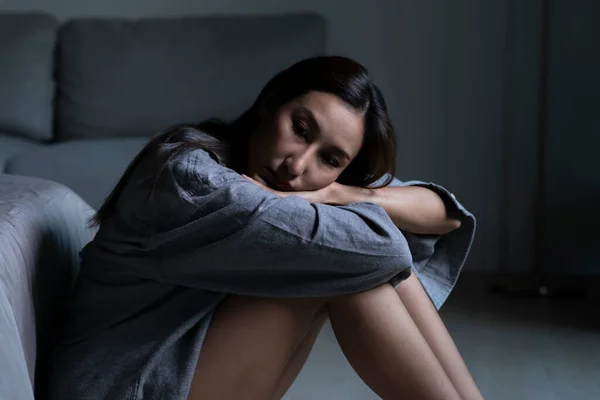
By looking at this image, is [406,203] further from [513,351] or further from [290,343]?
[513,351]

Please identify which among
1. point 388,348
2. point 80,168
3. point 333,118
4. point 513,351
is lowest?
point 513,351

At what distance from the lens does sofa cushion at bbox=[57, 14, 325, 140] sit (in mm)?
2805

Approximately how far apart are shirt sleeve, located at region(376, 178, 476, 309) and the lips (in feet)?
0.89

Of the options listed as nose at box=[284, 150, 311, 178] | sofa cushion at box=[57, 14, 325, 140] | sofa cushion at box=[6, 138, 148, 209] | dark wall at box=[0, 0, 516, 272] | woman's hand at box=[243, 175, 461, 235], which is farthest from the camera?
dark wall at box=[0, 0, 516, 272]

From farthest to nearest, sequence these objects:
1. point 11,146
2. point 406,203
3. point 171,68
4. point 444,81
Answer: point 444,81 → point 171,68 → point 11,146 → point 406,203

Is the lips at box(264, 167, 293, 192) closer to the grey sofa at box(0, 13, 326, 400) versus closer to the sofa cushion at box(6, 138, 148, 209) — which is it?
the sofa cushion at box(6, 138, 148, 209)

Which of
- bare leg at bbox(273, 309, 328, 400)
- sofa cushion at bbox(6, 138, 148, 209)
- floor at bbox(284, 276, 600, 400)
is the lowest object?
floor at bbox(284, 276, 600, 400)

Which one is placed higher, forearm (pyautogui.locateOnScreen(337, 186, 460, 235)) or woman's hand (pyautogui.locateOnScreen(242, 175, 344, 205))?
woman's hand (pyautogui.locateOnScreen(242, 175, 344, 205))

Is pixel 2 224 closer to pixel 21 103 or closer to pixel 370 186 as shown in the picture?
pixel 370 186

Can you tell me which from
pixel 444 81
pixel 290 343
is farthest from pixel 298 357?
pixel 444 81

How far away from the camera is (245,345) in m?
0.98

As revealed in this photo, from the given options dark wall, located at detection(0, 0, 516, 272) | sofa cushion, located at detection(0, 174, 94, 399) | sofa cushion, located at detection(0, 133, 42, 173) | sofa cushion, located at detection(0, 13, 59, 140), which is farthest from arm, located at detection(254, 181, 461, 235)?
sofa cushion, located at detection(0, 13, 59, 140)

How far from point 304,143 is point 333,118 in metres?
0.06

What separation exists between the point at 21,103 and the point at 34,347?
2043 mm
